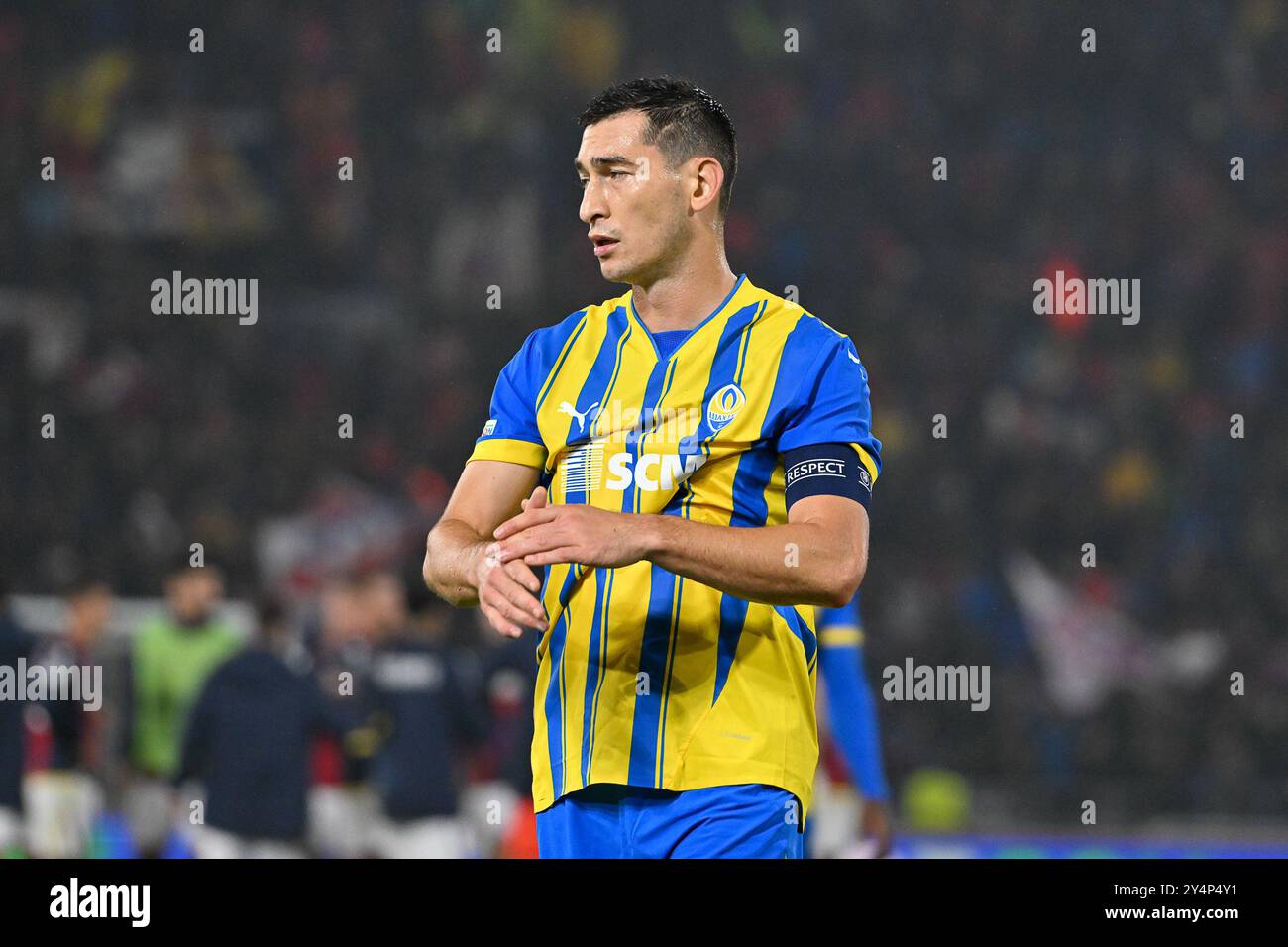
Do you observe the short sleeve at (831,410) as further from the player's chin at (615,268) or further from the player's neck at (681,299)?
the player's chin at (615,268)

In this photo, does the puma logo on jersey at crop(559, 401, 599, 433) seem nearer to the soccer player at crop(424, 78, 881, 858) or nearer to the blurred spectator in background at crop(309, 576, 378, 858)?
the soccer player at crop(424, 78, 881, 858)

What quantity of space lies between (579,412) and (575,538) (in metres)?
0.41

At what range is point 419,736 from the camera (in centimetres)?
853

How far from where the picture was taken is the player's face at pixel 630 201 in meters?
2.71

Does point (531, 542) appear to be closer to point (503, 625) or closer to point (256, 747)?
point (503, 625)

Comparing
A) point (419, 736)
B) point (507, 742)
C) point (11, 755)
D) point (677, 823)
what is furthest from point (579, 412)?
point (11, 755)

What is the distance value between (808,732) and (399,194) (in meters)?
10.3

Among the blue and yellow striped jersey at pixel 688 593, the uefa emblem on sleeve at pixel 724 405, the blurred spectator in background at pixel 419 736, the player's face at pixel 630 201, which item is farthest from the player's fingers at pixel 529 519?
the blurred spectator in background at pixel 419 736

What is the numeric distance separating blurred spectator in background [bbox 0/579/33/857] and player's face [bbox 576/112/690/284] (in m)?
6.85

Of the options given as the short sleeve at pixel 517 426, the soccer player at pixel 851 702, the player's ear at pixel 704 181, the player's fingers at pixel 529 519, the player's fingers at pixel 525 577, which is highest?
the player's ear at pixel 704 181

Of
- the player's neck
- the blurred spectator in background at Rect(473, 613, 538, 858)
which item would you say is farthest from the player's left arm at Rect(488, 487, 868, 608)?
the blurred spectator in background at Rect(473, 613, 538, 858)

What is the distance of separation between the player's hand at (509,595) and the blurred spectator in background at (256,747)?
18.8 feet
